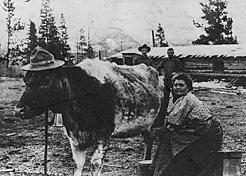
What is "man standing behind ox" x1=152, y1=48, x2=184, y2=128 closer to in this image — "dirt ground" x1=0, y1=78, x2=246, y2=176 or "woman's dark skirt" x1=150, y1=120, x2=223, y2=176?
"dirt ground" x1=0, y1=78, x2=246, y2=176

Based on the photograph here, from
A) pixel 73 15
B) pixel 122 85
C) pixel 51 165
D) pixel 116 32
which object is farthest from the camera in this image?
pixel 116 32

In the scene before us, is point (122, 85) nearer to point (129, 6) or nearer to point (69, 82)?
point (69, 82)

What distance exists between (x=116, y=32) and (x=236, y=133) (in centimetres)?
12366

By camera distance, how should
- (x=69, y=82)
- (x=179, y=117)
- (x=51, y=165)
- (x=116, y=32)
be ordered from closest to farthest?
(x=179, y=117) < (x=69, y=82) < (x=51, y=165) < (x=116, y=32)

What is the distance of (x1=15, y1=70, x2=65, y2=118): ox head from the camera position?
504 centimetres

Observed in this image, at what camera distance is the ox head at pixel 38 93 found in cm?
504

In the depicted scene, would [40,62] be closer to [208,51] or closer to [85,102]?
[85,102]

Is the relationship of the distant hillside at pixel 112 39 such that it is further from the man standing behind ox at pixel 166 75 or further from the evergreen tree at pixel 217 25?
the man standing behind ox at pixel 166 75

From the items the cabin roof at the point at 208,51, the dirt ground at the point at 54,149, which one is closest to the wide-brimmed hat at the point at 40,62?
the dirt ground at the point at 54,149

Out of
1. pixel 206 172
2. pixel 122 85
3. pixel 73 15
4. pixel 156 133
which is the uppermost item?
pixel 73 15

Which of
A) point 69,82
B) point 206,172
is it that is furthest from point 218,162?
point 69,82

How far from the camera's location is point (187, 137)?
420 centimetres

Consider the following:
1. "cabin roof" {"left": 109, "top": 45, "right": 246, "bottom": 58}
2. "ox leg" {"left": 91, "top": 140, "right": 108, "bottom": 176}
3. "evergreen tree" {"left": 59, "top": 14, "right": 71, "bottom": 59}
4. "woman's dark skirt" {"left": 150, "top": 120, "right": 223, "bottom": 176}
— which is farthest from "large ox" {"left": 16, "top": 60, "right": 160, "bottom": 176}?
"cabin roof" {"left": 109, "top": 45, "right": 246, "bottom": 58}

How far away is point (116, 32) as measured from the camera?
433 feet
